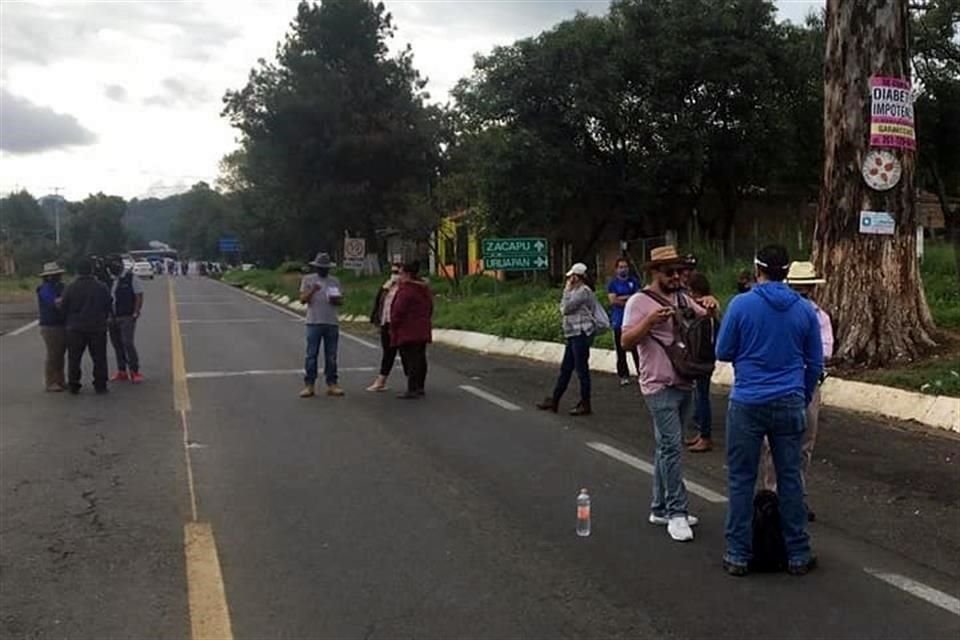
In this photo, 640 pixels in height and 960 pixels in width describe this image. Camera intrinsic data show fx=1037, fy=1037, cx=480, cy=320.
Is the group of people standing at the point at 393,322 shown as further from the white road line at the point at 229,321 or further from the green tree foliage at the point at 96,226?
the green tree foliage at the point at 96,226

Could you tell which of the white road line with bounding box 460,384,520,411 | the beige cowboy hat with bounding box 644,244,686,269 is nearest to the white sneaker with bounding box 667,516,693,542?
the beige cowboy hat with bounding box 644,244,686,269

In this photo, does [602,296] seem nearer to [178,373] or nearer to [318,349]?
[178,373]

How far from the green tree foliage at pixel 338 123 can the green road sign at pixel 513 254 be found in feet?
69.5

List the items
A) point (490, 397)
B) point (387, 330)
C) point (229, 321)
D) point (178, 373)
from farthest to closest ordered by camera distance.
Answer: point (229, 321)
point (178, 373)
point (387, 330)
point (490, 397)

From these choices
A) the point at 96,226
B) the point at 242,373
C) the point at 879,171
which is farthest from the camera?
the point at 96,226

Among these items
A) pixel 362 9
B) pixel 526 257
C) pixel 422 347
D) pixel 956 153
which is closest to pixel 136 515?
pixel 422 347

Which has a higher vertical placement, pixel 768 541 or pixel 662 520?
pixel 768 541

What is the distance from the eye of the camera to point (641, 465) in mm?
8445

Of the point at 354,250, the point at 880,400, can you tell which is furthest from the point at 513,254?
the point at 354,250

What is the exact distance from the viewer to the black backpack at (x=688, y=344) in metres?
6.30

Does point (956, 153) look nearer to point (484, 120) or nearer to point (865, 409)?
point (484, 120)

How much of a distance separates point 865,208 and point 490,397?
16.2ft

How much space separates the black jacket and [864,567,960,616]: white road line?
35.0 ft

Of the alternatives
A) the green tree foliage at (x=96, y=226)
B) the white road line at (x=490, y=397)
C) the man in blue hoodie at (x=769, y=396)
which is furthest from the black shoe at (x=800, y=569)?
the green tree foliage at (x=96, y=226)
